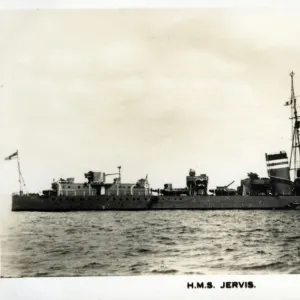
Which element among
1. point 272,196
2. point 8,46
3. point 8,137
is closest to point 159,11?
point 8,46

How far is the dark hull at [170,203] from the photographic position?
28031 millimetres

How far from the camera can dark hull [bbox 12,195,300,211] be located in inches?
1104

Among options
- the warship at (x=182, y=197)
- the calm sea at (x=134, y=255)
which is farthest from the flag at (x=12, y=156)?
the warship at (x=182, y=197)

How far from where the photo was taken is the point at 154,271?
940 centimetres

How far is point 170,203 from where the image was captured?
29141 millimetres

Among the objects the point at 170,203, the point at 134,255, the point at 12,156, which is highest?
the point at 12,156

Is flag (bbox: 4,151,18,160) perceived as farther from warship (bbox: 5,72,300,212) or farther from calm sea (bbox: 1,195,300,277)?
warship (bbox: 5,72,300,212)

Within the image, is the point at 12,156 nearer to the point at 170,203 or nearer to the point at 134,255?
the point at 134,255

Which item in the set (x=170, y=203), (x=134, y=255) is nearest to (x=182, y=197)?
(x=170, y=203)

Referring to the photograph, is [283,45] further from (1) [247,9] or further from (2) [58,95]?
(2) [58,95]

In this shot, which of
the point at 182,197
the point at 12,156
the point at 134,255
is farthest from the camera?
the point at 182,197

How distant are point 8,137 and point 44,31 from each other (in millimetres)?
2493

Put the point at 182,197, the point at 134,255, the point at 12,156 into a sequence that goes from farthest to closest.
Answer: the point at 182,197 < the point at 134,255 < the point at 12,156

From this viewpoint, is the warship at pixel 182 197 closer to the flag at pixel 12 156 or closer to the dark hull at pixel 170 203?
the dark hull at pixel 170 203
